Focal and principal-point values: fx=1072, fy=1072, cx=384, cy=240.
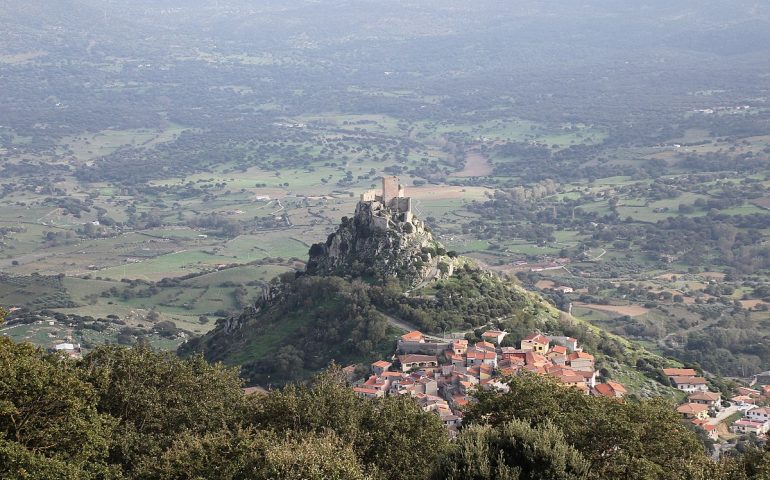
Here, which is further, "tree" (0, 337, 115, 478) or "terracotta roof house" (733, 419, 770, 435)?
"terracotta roof house" (733, 419, 770, 435)

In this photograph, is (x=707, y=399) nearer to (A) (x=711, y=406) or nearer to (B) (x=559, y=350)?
(A) (x=711, y=406)

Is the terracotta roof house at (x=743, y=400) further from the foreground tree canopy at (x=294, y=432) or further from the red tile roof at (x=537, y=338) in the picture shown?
the foreground tree canopy at (x=294, y=432)

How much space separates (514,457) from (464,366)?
98.1ft

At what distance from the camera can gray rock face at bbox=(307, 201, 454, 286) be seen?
7194cm

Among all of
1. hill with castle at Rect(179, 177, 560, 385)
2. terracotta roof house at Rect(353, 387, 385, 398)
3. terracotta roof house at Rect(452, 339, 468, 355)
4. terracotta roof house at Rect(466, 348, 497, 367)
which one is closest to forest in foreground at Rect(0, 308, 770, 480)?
terracotta roof house at Rect(353, 387, 385, 398)

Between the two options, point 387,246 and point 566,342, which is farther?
point 387,246

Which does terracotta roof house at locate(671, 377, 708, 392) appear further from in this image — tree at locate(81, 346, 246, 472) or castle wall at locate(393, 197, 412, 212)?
tree at locate(81, 346, 246, 472)

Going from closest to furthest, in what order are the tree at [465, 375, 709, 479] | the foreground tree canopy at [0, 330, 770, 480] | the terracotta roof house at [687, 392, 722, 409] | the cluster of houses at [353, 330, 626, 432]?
the foreground tree canopy at [0, 330, 770, 480] < the tree at [465, 375, 709, 479] < the cluster of houses at [353, 330, 626, 432] < the terracotta roof house at [687, 392, 722, 409]

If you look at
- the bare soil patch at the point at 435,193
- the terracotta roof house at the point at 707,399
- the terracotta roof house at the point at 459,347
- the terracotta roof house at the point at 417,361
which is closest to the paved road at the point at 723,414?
the terracotta roof house at the point at 707,399

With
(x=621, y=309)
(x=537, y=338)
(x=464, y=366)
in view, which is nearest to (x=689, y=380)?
(x=537, y=338)

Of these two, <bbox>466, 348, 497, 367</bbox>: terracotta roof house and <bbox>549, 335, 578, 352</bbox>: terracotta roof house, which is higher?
<bbox>466, 348, 497, 367</bbox>: terracotta roof house

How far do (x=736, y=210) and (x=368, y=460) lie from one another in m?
144

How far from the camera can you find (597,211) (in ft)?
577

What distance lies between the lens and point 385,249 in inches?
2864
